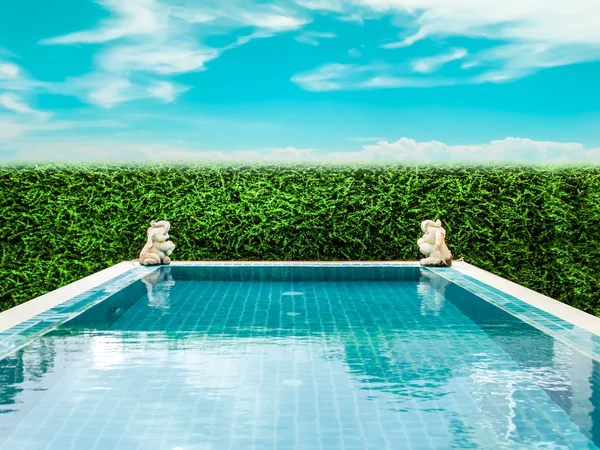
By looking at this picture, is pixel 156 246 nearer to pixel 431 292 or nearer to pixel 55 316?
pixel 55 316

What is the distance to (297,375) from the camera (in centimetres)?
482

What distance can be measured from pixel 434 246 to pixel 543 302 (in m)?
3.40

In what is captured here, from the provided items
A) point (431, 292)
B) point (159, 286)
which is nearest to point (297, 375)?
point (431, 292)

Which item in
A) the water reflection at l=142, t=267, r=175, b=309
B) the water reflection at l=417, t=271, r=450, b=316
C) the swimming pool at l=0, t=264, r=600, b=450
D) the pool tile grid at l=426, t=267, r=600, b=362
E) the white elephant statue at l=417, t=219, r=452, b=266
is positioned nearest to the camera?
the swimming pool at l=0, t=264, r=600, b=450

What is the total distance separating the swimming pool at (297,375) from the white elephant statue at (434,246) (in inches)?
99.6

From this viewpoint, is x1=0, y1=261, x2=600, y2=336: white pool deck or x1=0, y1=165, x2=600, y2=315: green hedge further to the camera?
x1=0, y1=165, x2=600, y2=315: green hedge

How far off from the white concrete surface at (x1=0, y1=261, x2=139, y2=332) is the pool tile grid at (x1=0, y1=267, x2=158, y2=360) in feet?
0.21

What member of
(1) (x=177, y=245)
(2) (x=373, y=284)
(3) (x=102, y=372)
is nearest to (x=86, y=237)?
(1) (x=177, y=245)

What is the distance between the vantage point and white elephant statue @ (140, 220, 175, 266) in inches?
425

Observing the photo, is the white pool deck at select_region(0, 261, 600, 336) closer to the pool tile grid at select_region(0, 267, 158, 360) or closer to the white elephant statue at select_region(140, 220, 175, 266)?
the pool tile grid at select_region(0, 267, 158, 360)

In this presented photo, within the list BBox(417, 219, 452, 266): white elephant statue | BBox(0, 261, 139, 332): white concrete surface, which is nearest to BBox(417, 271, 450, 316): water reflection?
BBox(417, 219, 452, 266): white elephant statue

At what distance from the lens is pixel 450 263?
10.8 metres

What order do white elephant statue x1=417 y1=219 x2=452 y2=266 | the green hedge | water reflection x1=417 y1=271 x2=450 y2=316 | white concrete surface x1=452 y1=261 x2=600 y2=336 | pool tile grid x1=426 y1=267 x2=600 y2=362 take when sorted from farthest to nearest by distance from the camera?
1. the green hedge
2. white elephant statue x1=417 y1=219 x2=452 y2=266
3. water reflection x1=417 y1=271 x2=450 y2=316
4. white concrete surface x1=452 y1=261 x2=600 y2=336
5. pool tile grid x1=426 y1=267 x2=600 y2=362

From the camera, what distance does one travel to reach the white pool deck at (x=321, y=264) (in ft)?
21.2
